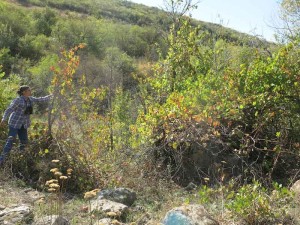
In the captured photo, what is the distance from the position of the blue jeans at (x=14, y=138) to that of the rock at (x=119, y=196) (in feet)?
7.36

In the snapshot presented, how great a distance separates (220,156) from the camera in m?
7.63

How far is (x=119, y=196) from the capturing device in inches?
234

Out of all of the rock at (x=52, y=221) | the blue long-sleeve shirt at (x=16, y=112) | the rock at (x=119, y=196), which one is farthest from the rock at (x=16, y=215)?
the blue long-sleeve shirt at (x=16, y=112)

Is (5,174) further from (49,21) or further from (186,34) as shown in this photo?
(49,21)

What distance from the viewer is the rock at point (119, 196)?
19.3 feet

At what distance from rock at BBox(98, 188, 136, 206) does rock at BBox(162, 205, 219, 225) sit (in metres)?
1.39

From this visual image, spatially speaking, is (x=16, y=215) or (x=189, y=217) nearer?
(x=189, y=217)

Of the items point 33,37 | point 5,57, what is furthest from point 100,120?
point 33,37

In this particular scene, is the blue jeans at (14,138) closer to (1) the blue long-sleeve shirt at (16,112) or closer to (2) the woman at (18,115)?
(2) the woman at (18,115)

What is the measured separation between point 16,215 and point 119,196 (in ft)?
5.34

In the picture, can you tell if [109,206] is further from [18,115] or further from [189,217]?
[18,115]

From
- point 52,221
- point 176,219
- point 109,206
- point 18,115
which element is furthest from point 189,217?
point 18,115

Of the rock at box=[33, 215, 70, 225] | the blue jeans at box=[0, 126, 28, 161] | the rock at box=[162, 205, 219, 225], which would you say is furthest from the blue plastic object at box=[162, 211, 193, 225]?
the blue jeans at box=[0, 126, 28, 161]

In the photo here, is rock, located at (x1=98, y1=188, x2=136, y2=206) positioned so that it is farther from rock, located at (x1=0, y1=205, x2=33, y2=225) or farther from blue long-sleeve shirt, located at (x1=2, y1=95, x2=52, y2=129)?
blue long-sleeve shirt, located at (x1=2, y1=95, x2=52, y2=129)
